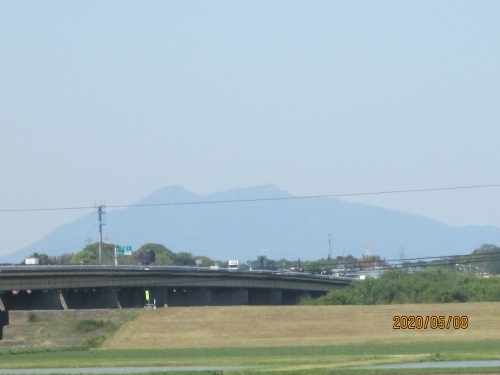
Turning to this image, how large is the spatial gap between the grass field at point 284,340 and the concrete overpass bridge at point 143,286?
22317 mm

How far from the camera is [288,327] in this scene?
5497 cm

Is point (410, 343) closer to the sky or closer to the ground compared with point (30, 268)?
closer to the ground

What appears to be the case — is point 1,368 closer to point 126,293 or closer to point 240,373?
point 240,373

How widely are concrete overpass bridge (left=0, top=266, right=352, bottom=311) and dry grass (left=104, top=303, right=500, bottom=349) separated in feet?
74.1

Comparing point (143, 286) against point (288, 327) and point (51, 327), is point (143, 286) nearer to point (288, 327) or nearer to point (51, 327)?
point (51, 327)

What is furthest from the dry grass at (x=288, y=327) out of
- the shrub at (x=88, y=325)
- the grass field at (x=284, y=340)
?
the shrub at (x=88, y=325)

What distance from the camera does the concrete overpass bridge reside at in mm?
81188

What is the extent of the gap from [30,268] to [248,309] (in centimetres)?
2727

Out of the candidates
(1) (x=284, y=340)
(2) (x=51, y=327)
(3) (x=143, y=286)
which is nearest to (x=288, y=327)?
(1) (x=284, y=340)

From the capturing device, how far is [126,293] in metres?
100

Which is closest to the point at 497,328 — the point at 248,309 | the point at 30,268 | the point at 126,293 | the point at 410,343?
the point at 410,343

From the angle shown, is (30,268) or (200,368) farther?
(30,268)

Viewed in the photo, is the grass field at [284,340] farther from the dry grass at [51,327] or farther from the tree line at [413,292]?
the tree line at [413,292]

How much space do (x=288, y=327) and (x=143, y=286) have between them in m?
43.8
